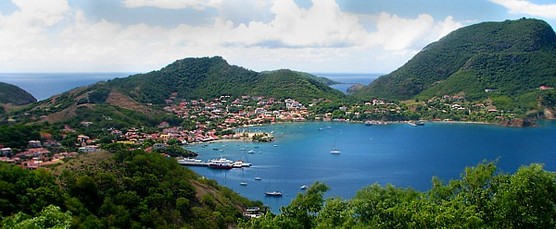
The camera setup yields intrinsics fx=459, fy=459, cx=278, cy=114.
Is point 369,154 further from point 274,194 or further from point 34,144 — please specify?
point 34,144

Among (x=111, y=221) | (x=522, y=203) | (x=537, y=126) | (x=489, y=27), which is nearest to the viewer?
(x=522, y=203)

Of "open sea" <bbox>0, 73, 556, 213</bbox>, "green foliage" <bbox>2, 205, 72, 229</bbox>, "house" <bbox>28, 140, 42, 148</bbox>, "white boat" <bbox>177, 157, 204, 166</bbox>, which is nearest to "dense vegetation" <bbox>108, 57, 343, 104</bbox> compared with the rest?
"open sea" <bbox>0, 73, 556, 213</bbox>

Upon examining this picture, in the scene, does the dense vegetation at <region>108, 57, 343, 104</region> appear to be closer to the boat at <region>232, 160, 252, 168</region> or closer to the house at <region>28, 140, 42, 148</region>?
the boat at <region>232, 160, 252, 168</region>

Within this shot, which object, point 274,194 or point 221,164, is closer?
point 274,194

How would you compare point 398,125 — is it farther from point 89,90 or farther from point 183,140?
point 89,90

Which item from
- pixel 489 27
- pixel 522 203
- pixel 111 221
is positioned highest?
pixel 489 27

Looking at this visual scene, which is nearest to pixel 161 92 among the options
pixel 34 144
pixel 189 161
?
pixel 189 161

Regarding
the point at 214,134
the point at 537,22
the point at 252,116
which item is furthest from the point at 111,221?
the point at 537,22
